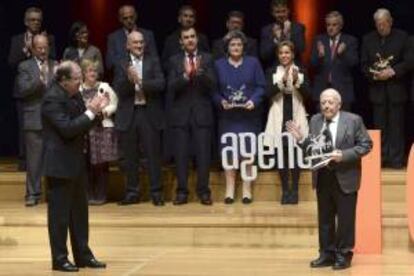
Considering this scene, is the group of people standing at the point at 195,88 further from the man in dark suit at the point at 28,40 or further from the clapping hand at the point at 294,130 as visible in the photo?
the clapping hand at the point at 294,130

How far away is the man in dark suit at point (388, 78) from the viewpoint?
9.21 meters

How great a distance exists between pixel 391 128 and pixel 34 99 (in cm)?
325

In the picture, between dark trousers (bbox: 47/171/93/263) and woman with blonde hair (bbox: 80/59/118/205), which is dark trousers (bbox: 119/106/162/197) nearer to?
woman with blonde hair (bbox: 80/59/118/205)

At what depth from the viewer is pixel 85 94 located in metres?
8.80

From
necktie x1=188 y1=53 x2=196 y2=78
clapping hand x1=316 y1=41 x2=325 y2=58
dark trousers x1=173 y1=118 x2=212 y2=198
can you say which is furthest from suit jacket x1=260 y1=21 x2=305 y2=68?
dark trousers x1=173 y1=118 x2=212 y2=198

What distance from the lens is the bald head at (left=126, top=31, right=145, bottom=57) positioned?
872 cm

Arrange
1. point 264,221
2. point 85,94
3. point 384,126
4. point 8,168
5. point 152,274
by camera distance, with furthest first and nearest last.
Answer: point 8,168, point 384,126, point 85,94, point 264,221, point 152,274

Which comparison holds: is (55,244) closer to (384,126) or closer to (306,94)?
(306,94)

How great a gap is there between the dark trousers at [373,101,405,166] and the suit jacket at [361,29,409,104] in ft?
0.29

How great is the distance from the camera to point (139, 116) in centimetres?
891

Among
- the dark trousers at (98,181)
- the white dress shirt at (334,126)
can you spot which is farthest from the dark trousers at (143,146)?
the white dress shirt at (334,126)

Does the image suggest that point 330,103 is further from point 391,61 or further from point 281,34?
point 391,61

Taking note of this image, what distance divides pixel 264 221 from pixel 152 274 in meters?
1.44

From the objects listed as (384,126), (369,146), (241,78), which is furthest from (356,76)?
(369,146)
